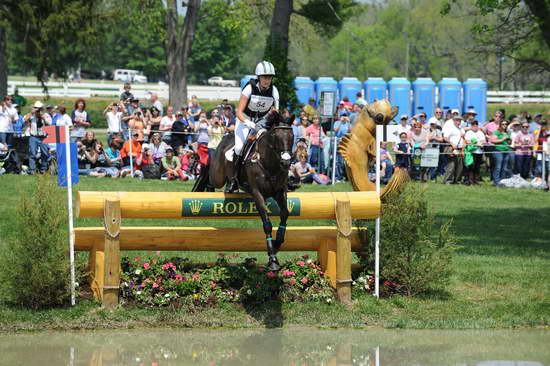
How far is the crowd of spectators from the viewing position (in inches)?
913

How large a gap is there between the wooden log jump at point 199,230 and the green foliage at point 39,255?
1.24 ft

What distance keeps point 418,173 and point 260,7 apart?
66.2ft

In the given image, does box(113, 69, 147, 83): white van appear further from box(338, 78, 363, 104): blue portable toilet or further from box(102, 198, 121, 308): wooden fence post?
box(102, 198, 121, 308): wooden fence post

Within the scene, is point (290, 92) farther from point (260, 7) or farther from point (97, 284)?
point (97, 284)

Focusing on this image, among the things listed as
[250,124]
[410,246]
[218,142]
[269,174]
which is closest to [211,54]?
[218,142]

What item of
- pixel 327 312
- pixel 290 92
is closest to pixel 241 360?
pixel 327 312

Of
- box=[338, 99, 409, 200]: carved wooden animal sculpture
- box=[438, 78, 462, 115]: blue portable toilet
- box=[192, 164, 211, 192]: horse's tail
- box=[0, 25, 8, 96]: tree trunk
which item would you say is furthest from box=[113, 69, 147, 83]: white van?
box=[338, 99, 409, 200]: carved wooden animal sculpture

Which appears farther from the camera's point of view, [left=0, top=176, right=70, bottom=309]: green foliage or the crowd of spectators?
the crowd of spectators

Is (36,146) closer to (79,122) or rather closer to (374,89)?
(79,122)

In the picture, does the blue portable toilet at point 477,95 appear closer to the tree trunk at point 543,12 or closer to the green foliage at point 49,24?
the green foliage at point 49,24

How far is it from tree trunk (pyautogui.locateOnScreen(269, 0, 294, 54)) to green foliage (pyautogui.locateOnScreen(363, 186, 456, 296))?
17.8 meters

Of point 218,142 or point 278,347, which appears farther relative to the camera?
point 218,142

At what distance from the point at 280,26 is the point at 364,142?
17.7 m

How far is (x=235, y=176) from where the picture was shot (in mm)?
11352
